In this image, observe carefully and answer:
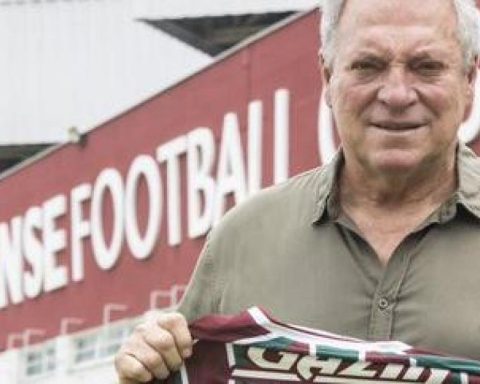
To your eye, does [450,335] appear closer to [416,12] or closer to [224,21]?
[416,12]

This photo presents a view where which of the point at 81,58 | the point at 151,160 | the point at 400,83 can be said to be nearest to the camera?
the point at 400,83

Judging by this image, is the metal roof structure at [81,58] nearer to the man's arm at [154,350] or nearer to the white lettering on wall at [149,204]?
the white lettering on wall at [149,204]

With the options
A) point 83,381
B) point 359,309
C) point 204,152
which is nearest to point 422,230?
point 359,309

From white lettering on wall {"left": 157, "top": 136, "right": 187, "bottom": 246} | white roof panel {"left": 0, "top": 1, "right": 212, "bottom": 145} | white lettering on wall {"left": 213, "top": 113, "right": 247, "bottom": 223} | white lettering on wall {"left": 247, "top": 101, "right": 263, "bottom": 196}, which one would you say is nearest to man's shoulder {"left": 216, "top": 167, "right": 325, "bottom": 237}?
white lettering on wall {"left": 247, "top": 101, "right": 263, "bottom": 196}

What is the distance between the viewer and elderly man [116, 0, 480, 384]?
3957 millimetres

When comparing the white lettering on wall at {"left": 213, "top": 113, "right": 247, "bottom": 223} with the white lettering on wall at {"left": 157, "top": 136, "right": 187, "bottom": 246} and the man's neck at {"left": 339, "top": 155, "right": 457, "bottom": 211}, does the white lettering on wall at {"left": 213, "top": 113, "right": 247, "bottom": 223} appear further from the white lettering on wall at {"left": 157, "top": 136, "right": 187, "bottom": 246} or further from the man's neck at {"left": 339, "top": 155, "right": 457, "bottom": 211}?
the man's neck at {"left": 339, "top": 155, "right": 457, "bottom": 211}

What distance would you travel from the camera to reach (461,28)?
4027 mm

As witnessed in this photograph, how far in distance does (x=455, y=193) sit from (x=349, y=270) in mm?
209

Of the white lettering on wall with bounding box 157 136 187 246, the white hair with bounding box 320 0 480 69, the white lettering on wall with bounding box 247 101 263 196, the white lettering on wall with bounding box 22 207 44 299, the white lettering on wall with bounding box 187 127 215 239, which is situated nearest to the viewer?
the white hair with bounding box 320 0 480 69

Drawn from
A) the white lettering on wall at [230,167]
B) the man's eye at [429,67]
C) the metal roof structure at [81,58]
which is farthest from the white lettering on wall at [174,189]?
the man's eye at [429,67]

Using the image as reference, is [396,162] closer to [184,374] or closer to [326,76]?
[326,76]

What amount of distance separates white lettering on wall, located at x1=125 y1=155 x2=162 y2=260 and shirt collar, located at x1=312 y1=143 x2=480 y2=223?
23.9 metres

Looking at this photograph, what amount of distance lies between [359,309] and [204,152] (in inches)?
918

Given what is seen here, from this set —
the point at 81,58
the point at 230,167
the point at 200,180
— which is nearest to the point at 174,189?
the point at 200,180
